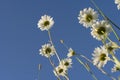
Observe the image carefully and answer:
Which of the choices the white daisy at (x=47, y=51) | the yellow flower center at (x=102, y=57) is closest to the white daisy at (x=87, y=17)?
the yellow flower center at (x=102, y=57)

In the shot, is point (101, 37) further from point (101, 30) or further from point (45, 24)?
point (45, 24)

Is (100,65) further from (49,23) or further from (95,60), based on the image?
(49,23)

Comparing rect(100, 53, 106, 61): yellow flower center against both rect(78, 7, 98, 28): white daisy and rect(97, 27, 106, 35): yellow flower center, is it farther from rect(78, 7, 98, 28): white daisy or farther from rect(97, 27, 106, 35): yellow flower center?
rect(78, 7, 98, 28): white daisy

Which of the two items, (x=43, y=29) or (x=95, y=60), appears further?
(x=43, y=29)

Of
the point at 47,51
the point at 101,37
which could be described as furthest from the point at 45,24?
the point at 101,37

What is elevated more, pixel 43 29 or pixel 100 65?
pixel 43 29

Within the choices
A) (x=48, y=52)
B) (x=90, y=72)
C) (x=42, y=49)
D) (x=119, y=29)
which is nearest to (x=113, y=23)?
(x=119, y=29)

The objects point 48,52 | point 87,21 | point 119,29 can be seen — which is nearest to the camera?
point 119,29
